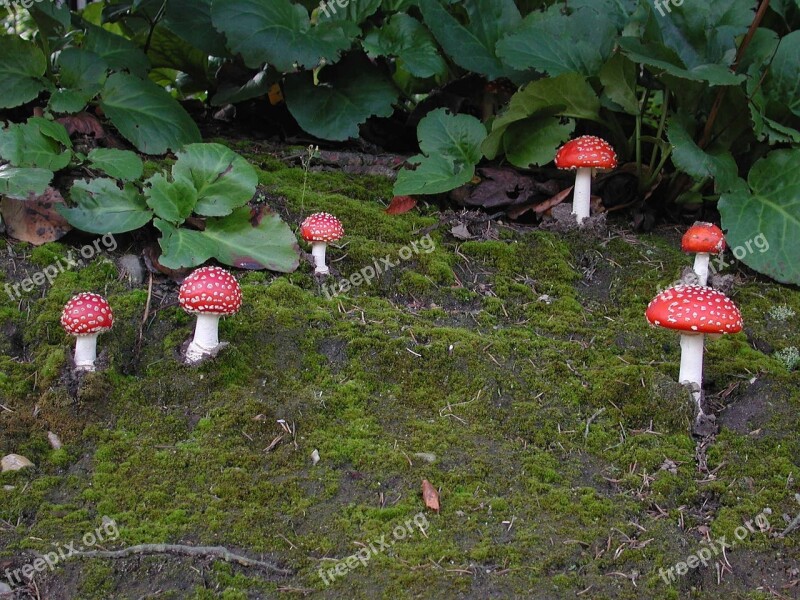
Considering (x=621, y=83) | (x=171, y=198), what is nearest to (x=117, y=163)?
(x=171, y=198)

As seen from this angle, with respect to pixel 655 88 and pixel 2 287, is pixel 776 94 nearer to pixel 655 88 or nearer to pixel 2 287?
pixel 655 88

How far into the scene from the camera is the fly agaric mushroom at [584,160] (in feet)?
15.8

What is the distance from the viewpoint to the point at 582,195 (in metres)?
5.07

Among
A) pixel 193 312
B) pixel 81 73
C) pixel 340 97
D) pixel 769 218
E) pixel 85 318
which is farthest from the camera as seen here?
pixel 340 97

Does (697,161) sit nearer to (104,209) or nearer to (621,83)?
(621,83)

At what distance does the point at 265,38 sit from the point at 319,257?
1587 millimetres

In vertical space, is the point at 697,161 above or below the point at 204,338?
above

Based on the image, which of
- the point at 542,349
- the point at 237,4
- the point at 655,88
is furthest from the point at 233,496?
the point at 655,88

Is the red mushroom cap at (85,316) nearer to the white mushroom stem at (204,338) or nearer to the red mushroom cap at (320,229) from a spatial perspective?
the white mushroom stem at (204,338)

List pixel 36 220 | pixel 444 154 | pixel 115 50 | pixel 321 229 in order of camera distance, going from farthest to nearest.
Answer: pixel 115 50 → pixel 444 154 → pixel 36 220 → pixel 321 229

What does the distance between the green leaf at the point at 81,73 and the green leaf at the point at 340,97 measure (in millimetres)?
1287

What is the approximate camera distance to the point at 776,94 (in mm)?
4801

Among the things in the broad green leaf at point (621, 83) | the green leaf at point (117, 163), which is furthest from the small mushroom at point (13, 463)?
the broad green leaf at point (621, 83)

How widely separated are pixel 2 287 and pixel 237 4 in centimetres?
231
